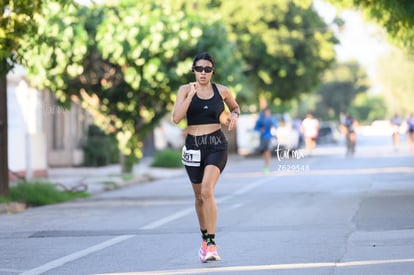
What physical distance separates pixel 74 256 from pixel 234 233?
2687 mm

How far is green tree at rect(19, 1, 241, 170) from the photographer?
2753cm

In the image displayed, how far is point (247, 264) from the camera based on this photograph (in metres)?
10.4

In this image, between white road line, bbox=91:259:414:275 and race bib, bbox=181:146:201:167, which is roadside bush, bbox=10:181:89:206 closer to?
race bib, bbox=181:146:201:167

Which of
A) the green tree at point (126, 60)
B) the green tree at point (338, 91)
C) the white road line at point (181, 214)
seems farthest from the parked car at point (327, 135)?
the white road line at point (181, 214)

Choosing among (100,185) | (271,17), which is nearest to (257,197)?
(100,185)

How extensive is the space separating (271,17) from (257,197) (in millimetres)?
27288

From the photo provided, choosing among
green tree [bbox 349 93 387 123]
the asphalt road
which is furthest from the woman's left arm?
green tree [bbox 349 93 387 123]

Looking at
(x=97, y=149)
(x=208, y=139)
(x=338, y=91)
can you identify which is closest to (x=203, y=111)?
(x=208, y=139)

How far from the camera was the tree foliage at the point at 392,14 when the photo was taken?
18.0 metres

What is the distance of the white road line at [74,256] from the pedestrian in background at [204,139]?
57.8 inches

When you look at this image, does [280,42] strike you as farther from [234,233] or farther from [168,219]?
[234,233]

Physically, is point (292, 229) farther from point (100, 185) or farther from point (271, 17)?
point (271, 17)

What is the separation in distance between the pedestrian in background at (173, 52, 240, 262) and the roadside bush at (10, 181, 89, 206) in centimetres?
967

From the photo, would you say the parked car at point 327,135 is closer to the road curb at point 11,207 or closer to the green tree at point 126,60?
the green tree at point 126,60
